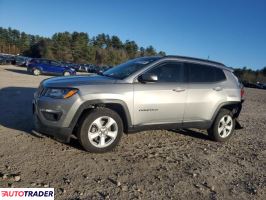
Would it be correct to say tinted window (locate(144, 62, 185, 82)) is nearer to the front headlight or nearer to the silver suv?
the silver suv

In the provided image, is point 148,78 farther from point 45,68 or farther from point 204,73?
point 45,68

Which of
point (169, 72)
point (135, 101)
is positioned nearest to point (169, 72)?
point (169, 72)

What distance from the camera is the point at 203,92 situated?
23.3 ft

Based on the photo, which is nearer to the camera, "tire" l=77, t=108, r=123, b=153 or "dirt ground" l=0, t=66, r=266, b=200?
"dirt ground" l=0, t=66, r=266, b=200

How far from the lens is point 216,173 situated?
551 cm

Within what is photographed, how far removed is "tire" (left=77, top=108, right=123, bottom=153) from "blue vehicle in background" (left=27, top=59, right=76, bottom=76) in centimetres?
2332

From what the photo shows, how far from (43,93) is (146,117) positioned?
189 centimetres

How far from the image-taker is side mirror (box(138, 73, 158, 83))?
6.16m

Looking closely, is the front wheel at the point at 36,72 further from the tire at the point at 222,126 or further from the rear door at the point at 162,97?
the rear door at the point at 162,97

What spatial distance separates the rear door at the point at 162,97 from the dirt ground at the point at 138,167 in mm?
626

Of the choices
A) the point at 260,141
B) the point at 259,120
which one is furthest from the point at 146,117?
the point at 259,120

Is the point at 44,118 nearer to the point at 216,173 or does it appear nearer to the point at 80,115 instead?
the point at 80,115

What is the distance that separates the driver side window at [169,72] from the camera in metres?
6.59

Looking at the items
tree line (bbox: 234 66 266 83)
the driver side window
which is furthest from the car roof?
tree line (bbox: 234 66 266 83)
